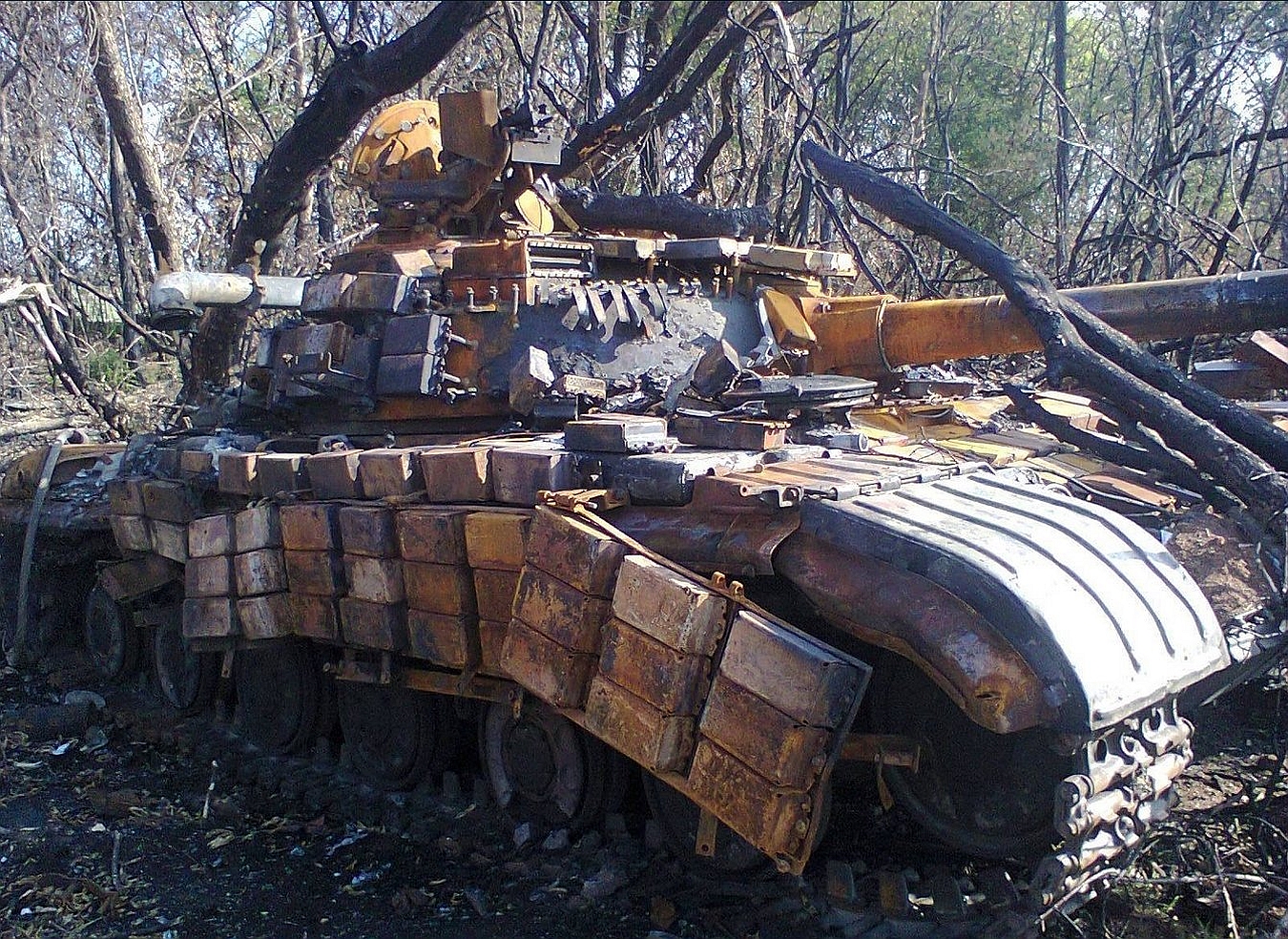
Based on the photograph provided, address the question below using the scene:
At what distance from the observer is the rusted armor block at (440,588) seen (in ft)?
17.3

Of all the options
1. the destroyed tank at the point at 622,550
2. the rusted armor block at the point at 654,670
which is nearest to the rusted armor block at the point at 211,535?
the destroyed tank at the point at 622,550

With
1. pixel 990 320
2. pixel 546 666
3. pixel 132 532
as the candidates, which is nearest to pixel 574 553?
pixel 546 666

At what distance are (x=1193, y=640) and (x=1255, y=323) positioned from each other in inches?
87.3

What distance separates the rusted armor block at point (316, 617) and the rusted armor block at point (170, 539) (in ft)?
3.12

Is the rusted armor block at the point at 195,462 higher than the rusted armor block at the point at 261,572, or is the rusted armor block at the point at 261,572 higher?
the rusted armor block at the point at 195,462

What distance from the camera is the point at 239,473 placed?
6.20m

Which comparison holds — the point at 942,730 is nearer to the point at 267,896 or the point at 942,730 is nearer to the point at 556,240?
the point at 267,896


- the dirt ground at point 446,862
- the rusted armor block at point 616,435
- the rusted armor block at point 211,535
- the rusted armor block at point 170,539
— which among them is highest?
the rusted armor block at point 616,435

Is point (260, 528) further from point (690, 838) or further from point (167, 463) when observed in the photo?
point (690, 838)

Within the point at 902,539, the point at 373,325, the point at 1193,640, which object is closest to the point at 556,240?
the point at 373,325

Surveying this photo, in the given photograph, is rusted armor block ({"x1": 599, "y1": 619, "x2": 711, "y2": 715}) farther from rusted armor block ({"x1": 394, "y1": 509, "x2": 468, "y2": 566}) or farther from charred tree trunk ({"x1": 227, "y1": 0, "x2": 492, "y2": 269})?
charred tree trunk ({"x1": 227, "y1": 0, "x2": 492, "y2": 269})

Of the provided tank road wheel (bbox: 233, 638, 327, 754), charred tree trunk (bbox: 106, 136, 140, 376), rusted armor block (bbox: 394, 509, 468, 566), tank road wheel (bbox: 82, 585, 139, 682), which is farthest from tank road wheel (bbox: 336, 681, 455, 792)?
charred tree trunk (bbox: 106, 136, 140, 376)

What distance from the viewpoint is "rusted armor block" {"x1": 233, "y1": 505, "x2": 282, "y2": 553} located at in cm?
604

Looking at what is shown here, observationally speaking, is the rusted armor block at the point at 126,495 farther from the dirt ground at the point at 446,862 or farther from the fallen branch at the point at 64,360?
the fallen branch at the point at 64,360
